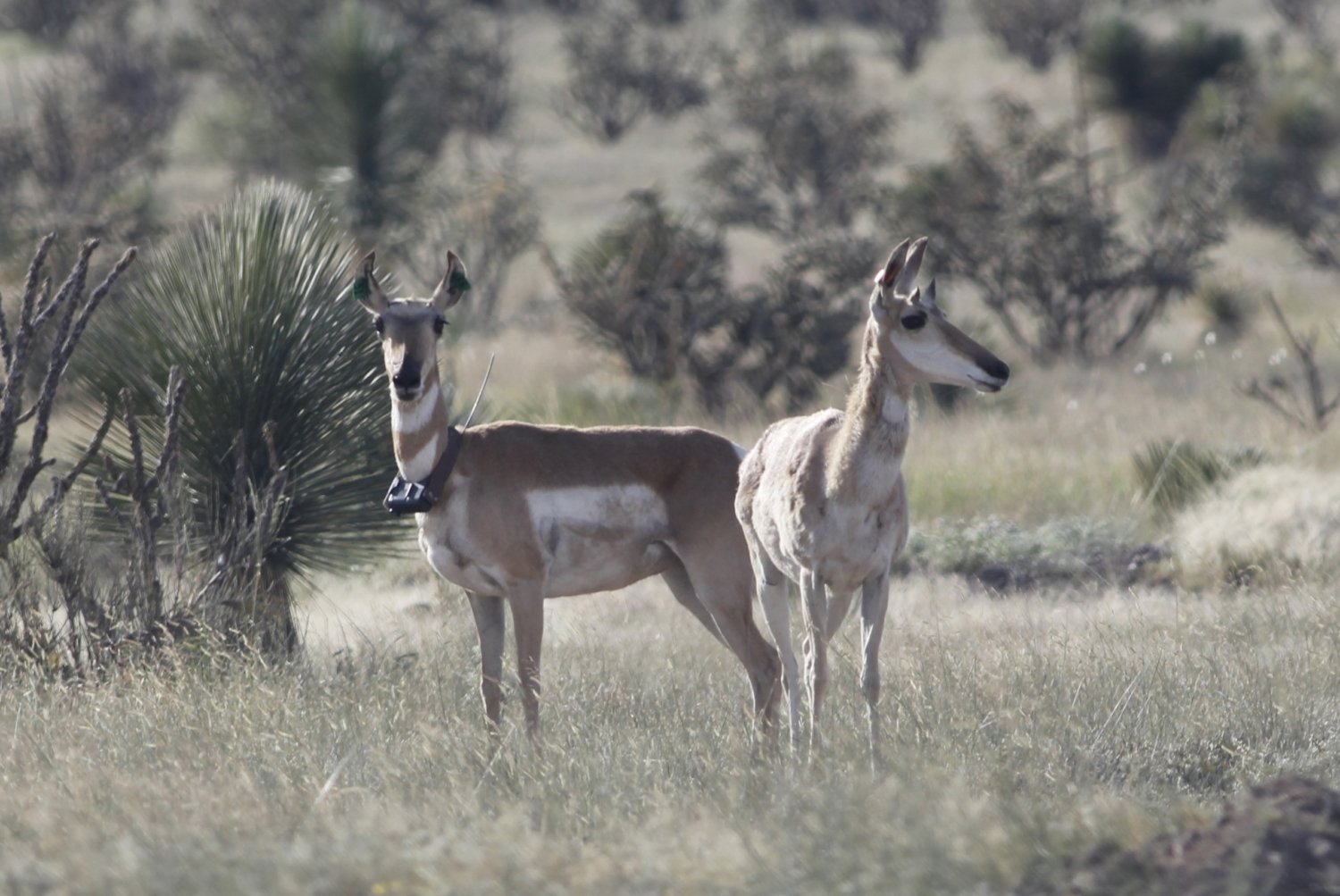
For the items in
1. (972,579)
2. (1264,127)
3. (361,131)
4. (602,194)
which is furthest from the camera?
(602,194)

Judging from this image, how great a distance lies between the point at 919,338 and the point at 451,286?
2.19 meters

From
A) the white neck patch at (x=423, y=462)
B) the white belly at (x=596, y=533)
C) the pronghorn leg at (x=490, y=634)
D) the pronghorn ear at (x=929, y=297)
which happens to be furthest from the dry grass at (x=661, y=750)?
the pronghorn ear at (x=929, y=297)

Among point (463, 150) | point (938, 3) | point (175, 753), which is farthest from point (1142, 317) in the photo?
point (938, 3)

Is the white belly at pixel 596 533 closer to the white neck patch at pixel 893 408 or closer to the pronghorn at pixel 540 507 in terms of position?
the pronghorn at pixel 540 507

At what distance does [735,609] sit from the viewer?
7.93m

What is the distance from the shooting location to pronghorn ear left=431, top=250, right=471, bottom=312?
7555mm

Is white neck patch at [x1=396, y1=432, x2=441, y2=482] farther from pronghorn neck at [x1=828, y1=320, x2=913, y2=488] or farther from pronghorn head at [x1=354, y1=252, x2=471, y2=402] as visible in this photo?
pronghorn neck at [x1=828, y1=320, x2=913, y2=488]

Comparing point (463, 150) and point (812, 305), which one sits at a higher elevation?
point (463, 150)

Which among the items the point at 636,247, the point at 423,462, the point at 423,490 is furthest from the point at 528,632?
the point at 636,247

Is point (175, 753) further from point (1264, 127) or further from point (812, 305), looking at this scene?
point (1264, 127)

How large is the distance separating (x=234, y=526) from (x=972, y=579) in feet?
16.9

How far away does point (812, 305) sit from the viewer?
19562 mm

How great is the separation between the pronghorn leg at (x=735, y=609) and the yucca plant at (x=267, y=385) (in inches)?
89.6

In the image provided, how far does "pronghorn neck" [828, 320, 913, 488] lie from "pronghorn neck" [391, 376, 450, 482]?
181cm
